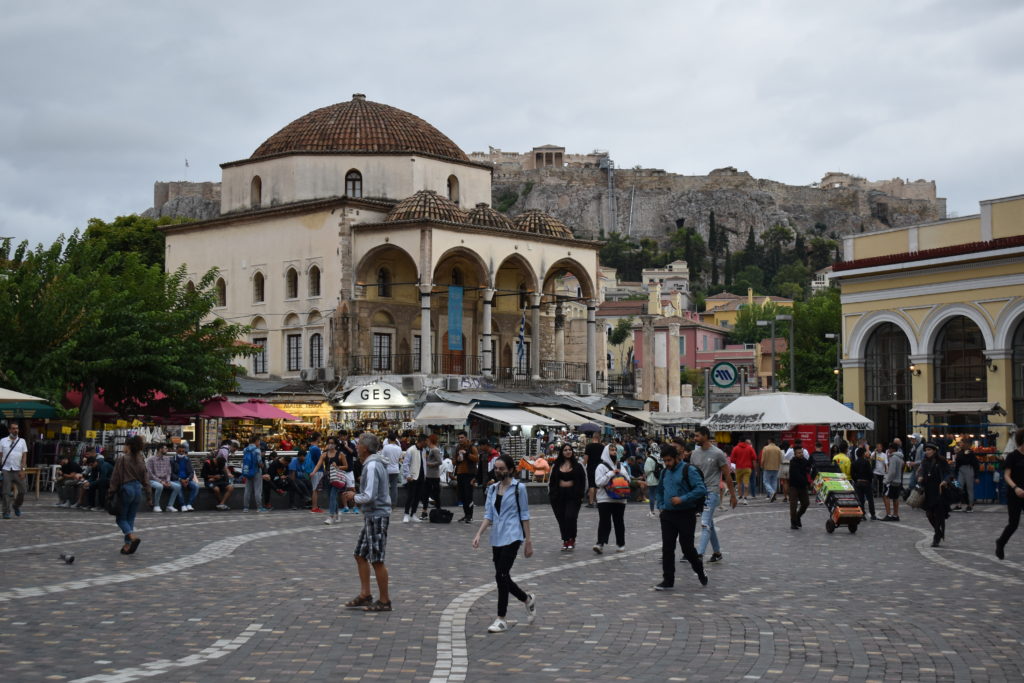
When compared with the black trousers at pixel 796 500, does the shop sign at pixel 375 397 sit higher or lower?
higher

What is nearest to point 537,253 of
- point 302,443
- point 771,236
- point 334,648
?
point 302,443

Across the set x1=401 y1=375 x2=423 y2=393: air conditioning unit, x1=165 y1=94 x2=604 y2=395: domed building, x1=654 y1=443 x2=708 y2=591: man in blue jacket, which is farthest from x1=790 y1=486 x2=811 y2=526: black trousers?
x1=165 y1=94 x2=604 y2=395: domed building

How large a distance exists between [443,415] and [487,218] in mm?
12970

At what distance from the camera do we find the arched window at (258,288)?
50.2 m

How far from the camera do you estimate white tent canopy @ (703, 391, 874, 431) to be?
92.9 feet

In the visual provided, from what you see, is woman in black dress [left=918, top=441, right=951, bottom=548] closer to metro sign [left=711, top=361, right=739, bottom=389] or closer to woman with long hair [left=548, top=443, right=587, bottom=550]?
woman with long hair [left=548, top=443, right=587, bottom=550]

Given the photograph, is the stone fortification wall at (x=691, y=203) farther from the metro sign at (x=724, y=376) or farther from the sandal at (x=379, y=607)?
the sandal at (x=379, y=607)

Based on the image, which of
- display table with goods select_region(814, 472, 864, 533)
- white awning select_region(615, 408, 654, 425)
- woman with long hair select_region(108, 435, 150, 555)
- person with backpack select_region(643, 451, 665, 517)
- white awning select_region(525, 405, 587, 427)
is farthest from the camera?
white awning select_region(615, 408, 654, 425)

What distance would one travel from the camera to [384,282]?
160ft

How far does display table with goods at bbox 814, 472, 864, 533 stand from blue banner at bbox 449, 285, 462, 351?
2534cm

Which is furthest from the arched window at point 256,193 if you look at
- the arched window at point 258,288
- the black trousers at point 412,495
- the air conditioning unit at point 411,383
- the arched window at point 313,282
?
the black trousers at point 412,495

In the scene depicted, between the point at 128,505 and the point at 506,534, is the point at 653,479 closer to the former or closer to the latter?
the point at 128,505

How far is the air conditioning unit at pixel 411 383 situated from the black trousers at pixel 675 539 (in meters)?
31.0

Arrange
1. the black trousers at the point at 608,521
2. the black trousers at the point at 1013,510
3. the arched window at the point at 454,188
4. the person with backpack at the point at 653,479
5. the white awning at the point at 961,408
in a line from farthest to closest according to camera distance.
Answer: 1. the arched window at the point at 454,188
2. the white awning at the point at 961,408
3. the person with backpack at the point at 653,479
4. the black trousers at the point at 608,521
5. the black trousers at the point at 1013,510
